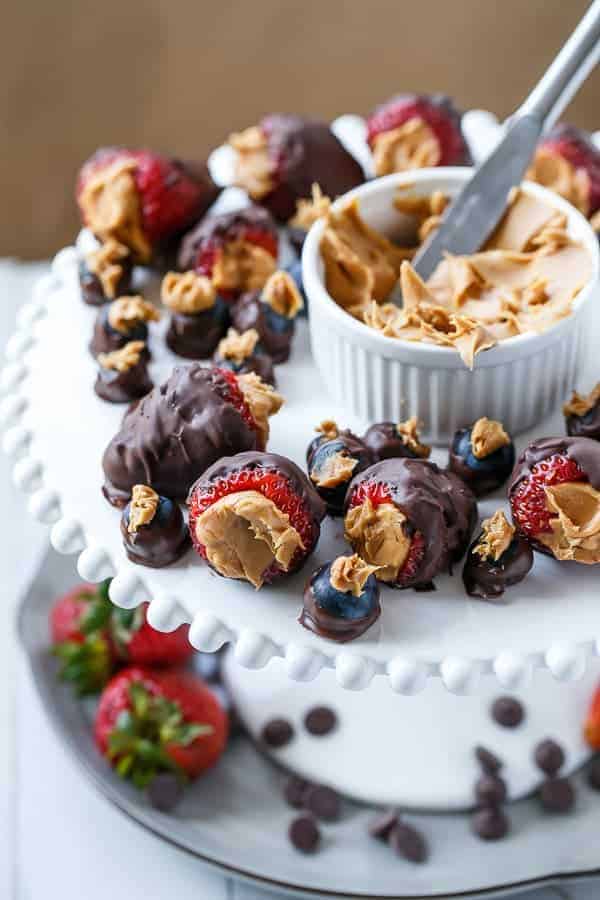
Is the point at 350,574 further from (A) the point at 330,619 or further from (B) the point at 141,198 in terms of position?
(B) the point at 141,198

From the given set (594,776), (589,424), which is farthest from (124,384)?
(594,776)

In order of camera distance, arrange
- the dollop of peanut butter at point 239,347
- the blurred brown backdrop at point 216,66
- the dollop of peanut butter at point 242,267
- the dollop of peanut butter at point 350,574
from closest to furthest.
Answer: the dollop of peanut butter at point 350,574, the dollop of peanut butter at point 239,347, the dollop of peanut butter at point 242,267, the blurred brown backdrop at point 216,66

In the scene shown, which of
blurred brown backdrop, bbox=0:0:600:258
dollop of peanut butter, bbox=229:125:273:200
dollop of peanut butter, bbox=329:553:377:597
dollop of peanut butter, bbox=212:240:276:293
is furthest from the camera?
blurred brown backdrop, bbox=0:0:600:258

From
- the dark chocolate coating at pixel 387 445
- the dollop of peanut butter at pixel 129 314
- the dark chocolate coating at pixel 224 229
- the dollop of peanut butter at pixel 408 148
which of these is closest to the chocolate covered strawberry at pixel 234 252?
the dark chocolate coating at pixel 224 229

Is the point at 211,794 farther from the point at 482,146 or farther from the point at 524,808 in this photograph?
the point at 482,146

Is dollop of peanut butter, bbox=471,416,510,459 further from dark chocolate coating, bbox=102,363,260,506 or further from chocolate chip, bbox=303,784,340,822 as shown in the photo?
chocolate chip, bbox=303,784,340,822

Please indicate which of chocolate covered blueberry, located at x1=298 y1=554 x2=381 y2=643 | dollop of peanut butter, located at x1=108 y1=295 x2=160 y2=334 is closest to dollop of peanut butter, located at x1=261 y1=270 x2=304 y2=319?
dollop of peanut butter, located at x1=108 y1=295 x2=160 y2=334

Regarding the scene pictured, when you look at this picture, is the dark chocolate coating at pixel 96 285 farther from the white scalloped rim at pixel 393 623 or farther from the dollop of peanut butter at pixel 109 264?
the white scalloped rim at pixel 393 623
